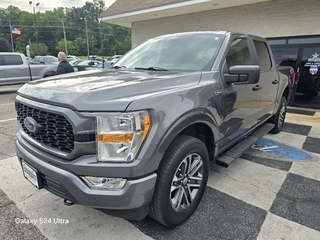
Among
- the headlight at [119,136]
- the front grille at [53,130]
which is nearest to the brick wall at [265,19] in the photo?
the headlight at [119,136]

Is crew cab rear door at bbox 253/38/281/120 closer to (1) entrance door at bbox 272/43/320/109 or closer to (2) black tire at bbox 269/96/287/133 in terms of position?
(2) black tire at bbox 269/96/287/133

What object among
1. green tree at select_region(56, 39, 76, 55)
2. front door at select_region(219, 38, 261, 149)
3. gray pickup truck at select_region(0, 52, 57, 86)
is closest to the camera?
front door at select_region(219, 38, 261, 149)

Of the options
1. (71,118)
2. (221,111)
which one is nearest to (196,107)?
(221,111)

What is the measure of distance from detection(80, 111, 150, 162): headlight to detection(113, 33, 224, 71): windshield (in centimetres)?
130

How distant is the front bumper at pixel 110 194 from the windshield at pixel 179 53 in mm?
1513

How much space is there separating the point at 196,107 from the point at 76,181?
1.16 meters

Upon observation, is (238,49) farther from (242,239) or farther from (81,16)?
(81,16)

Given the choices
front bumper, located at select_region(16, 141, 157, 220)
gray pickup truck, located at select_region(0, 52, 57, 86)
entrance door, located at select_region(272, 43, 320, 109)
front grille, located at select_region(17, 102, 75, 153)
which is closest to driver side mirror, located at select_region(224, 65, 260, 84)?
front bumper, located at select_region(16, 141, 157, 220)

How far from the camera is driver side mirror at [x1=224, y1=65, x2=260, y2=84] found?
7.57 feet

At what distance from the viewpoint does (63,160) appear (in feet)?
5.56

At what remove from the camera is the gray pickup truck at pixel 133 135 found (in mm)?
1581

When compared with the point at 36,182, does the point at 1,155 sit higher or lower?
lower

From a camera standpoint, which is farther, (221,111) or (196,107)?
(221,111)

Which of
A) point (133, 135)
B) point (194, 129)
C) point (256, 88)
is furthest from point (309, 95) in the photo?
point (133, 135)
